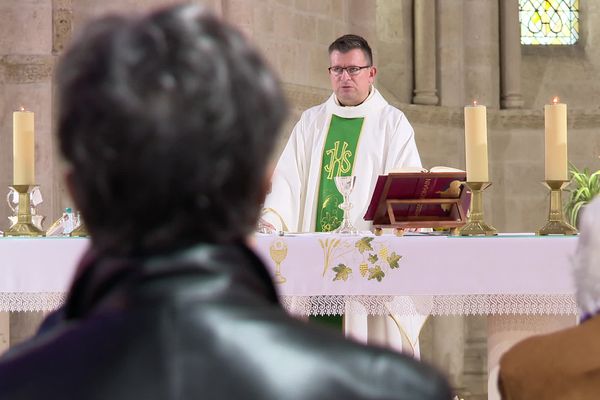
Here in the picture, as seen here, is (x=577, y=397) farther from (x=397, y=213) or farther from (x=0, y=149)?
(x=0, y=149)

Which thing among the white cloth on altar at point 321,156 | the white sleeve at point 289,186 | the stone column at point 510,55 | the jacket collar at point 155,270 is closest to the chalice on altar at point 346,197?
the white sleeve at point 289,186

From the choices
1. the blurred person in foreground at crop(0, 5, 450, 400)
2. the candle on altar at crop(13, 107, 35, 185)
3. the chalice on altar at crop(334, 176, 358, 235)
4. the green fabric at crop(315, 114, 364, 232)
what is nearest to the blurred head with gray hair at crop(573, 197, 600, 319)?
the blurred person in foreground at crop(0, 5, 450, 400)

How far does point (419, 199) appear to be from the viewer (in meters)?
4.93

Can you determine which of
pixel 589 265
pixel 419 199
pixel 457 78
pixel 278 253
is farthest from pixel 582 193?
pixel 589 265

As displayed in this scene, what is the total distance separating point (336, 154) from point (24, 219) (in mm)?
1809

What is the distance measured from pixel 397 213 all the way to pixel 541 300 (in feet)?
2.15

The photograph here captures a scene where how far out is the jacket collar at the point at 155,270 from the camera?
46.1 inches

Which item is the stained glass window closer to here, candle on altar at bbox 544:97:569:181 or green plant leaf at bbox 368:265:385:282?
candle on altar at bbox 544:97:569:181

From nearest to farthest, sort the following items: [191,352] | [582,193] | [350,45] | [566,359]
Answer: [191,352] → [566,359] → [350,45] → [582,193]

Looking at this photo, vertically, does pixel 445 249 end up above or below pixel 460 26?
below

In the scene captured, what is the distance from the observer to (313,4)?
34.3ft

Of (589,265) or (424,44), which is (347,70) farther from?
(424,44)

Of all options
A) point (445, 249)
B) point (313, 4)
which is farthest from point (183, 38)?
point (313, 4)

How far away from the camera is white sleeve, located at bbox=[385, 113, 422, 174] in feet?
19.9
